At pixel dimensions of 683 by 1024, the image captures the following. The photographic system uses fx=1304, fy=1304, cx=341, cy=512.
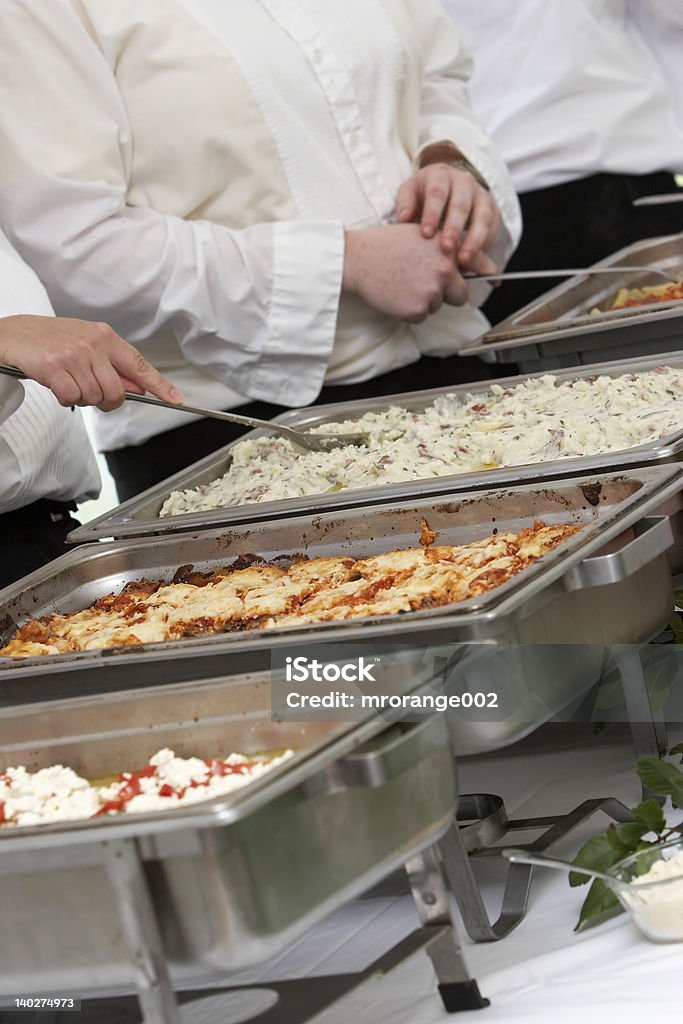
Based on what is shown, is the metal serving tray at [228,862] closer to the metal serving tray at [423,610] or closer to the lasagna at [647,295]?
the metal serving tray at [423,610]

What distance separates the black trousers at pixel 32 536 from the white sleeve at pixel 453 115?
995 mm

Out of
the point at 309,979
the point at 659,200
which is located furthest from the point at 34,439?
the point at 659,200

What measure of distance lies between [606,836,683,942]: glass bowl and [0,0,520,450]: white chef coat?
117 cm

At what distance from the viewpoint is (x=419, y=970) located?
1.07 metres

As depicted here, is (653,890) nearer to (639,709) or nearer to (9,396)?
(639,709)

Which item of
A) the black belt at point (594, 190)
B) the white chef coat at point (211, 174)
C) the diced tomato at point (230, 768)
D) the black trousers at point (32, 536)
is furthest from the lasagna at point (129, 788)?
the black belt at point (594, 190)

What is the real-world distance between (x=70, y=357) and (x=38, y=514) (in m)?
0.37

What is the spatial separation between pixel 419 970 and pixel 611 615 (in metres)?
0.35

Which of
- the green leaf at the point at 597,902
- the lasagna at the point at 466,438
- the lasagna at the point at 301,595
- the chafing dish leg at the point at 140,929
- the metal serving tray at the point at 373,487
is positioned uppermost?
the metal serving tray at the point at 373,487

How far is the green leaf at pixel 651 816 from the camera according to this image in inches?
43.8

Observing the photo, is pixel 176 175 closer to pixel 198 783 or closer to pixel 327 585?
pixel 327 585

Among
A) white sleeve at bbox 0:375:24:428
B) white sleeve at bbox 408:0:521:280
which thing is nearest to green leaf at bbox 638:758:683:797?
white sleeve at bbox 0:375:24:428

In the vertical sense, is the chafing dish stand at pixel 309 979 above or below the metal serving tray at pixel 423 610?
below

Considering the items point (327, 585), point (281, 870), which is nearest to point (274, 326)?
point (327, 585)
